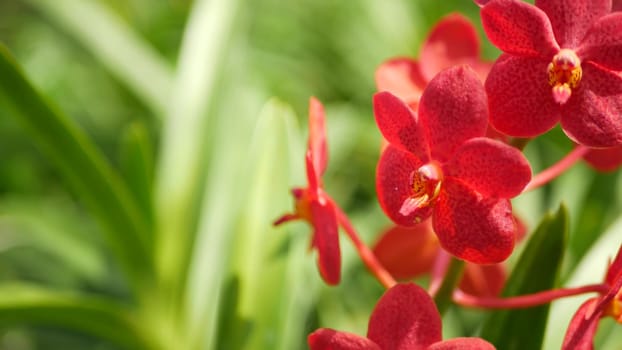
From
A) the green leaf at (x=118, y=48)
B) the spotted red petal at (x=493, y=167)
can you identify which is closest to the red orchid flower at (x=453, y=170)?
the spotted red petal at (x=493, y=167)

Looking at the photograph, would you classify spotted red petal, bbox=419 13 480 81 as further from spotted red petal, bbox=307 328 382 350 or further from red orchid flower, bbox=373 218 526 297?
spotted red petal, bbox=307 328 382 350

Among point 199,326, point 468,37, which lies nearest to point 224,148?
point 199,326

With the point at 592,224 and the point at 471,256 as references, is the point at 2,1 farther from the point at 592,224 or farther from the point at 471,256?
the point at 471,256

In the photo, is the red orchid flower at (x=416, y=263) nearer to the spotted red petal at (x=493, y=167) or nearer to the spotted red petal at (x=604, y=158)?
the spotted red petal at (x=604, y=158)

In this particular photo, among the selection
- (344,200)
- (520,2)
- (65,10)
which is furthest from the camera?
(65,10)

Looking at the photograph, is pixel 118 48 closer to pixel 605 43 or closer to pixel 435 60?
pixel 435 60

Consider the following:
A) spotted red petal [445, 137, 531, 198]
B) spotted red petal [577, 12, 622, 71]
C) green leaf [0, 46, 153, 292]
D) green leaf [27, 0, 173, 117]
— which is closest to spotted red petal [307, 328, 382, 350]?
spotted red petal [445, 137, 531, 198]
